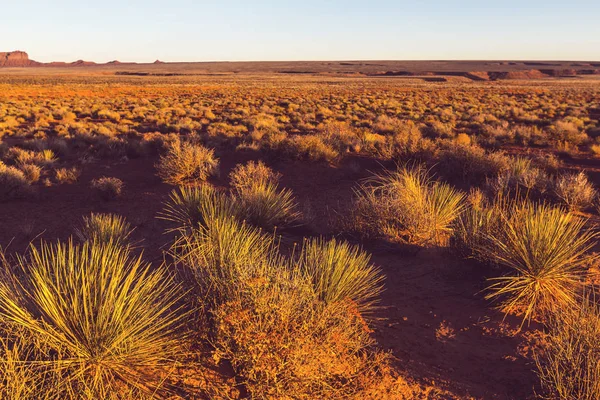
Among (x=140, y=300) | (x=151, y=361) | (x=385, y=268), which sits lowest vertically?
(x=385, y=268)

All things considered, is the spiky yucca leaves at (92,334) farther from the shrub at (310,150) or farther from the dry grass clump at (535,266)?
the shrub at (310,150)

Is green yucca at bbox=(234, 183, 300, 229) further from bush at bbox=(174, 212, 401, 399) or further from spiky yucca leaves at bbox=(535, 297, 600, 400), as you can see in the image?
spiky yucca leaves at bbox=(535, 297, 600, 400)

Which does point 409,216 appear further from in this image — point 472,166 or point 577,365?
point 472,166

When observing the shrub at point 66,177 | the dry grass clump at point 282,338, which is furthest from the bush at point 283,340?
the shrub at point 66,177

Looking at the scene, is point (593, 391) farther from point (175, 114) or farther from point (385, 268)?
point (175, 114)

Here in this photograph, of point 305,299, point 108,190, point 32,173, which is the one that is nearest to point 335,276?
point 305,299

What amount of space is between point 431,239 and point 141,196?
6.10 m

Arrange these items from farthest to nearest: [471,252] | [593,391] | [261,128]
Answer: [261,128] < [471,252] < [593,391]

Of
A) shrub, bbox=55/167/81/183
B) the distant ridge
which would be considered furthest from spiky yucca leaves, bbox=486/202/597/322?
the distant ridge

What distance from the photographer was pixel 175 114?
26.5m

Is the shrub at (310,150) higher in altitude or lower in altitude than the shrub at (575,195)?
higher

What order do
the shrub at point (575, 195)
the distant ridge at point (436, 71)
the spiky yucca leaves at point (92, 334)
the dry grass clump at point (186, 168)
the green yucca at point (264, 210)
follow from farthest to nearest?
the distant ridge at point (436, 71) < the dry grass clump at point (186, 168) < the shrub at point (575, 195) < the green yucca at point (264, 210) < the spiky yucca leaves at point (92, 334)

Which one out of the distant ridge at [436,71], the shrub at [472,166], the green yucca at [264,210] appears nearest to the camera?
the green yucca at [264,210]

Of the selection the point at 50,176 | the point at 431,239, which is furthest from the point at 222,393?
the point at 50,176
